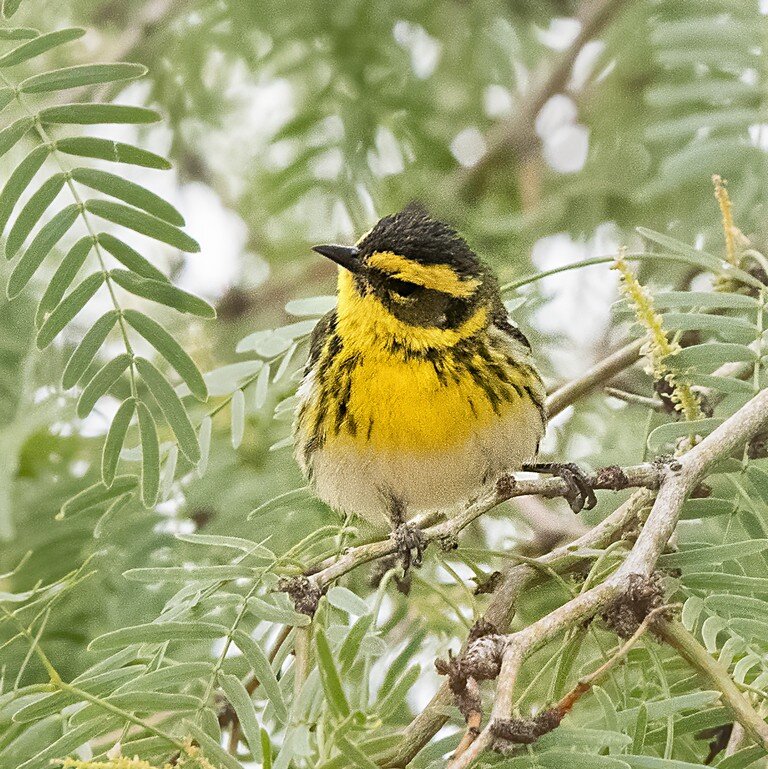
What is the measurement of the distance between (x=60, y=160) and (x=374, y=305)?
1.09 m

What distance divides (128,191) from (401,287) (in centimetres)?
107

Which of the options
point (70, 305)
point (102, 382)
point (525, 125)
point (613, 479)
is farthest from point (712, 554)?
point (525, 125)

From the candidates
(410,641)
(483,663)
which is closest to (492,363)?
(410,641)

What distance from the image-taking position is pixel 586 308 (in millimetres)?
4316

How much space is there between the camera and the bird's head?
3.25 m

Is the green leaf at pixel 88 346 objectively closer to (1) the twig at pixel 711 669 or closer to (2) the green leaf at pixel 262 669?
(2) the green leaf at pixel 262 669

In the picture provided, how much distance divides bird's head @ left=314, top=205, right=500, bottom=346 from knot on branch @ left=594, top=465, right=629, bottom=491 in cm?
101

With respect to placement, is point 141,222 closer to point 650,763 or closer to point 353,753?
point 353,753

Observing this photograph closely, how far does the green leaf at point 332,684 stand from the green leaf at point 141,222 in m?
1.04

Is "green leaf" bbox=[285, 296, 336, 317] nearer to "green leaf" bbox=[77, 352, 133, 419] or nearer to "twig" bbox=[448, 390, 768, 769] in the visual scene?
"green leaf" bbox=[77, 352, 133, 419]

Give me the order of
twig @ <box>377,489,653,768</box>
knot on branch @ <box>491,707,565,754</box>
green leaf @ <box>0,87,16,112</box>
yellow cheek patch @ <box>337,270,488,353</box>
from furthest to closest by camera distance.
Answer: yellow cheek patch @ <box>337,270,488,353</box> < twig @ <box>377,489,653,768</box> < green leaf @ <box>0,87,16,112</box> < knot on branch @ <box>491,707,565,754</box>

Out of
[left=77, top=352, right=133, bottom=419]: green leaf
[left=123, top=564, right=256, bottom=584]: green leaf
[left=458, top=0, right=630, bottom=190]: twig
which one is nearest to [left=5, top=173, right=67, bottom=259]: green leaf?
[left=77, top=352, right=133, bottom=419]: green leaf

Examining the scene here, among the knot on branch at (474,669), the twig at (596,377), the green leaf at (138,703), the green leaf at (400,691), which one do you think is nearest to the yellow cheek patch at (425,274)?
the twig at (596,377)

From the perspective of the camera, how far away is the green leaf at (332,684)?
1.60 metres
